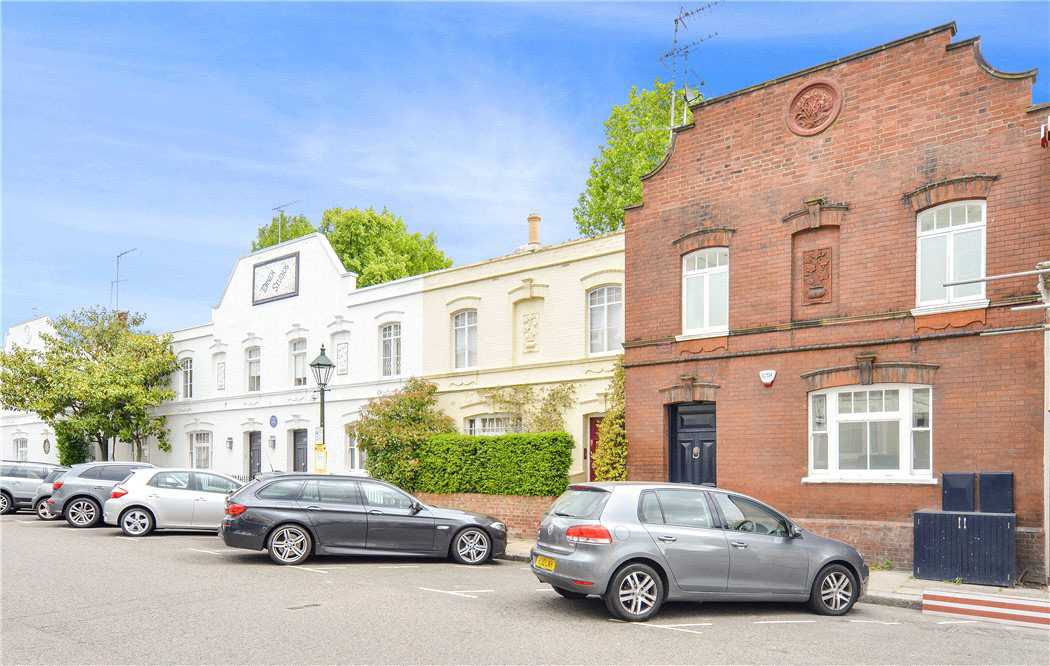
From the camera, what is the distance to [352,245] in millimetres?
46188

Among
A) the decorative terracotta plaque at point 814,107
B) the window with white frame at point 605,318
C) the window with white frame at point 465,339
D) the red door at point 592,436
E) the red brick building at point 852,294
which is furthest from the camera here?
the window with white frame at point 465,339

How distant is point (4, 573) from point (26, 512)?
51.4 feet

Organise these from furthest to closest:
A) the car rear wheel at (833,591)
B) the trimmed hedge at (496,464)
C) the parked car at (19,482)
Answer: the parked car at (19,482), the trimmed hedge at (496,464), the car rear wheel at (833,591)

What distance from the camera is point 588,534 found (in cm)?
1030

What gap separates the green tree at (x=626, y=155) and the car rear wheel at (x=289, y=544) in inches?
901

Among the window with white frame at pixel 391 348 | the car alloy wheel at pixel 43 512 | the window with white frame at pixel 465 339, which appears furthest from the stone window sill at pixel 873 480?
the car alloy wheel at pixel 43 512

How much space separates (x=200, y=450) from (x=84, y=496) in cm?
1409

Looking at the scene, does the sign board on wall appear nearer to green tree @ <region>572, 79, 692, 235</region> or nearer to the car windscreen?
green tree @ <region>572, 79, 692, 235</region>

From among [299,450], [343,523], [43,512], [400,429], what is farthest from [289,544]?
[299,450]

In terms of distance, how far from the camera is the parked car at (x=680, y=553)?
10211 millimetres

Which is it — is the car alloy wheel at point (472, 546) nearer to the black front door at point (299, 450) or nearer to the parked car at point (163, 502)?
the parked car at point (163, 502)

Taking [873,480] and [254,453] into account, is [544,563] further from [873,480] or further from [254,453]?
[254,453]

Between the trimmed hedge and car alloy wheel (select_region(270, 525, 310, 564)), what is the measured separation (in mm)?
6504

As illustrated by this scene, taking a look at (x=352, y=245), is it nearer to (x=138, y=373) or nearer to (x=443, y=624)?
(x=138, y=373)
